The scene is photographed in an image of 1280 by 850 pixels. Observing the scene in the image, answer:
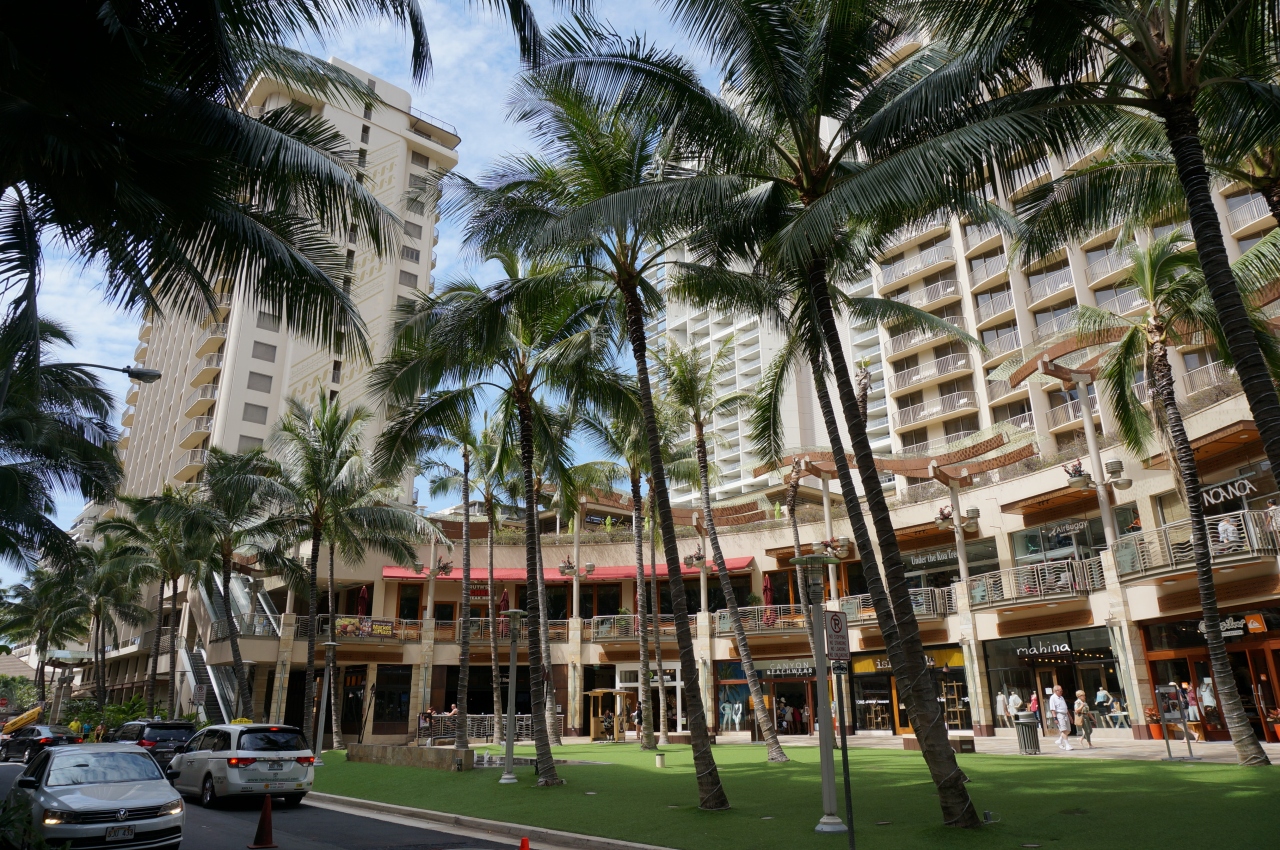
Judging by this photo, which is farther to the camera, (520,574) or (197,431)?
(197,431)

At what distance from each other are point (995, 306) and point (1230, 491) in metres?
24.5

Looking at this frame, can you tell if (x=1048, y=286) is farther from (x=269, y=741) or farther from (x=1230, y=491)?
(x=269, y=741)

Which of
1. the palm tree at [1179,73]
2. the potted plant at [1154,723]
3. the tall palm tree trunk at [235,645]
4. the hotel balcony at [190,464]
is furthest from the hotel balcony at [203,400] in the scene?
the palm tree at [1179,73]

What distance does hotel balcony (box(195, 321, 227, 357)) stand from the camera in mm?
56062

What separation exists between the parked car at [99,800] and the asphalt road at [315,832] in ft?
3.74

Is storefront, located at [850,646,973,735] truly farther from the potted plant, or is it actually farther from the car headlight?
the car headlight

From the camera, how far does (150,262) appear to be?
983cm

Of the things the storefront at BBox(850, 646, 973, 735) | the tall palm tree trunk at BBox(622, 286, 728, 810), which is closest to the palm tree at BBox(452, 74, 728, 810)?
the tall palm tree trunk at BBox(622, 286, 728, 810)

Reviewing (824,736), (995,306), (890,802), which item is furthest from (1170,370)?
(995,306)

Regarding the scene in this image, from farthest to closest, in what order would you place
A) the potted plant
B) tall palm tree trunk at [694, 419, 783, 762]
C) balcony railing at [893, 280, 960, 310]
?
1. balcony railing at [893, 280, 960, 310]
2. the potted plant
3. tall palm tree trunk at [694, 419, 783, 762]

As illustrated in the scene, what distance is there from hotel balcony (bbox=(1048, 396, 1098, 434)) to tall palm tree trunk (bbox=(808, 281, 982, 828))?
32772mm

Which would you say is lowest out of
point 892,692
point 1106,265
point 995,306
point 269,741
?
point 269,741

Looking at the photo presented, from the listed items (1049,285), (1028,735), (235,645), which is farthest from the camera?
(1049,285)

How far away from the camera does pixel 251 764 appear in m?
15.3
